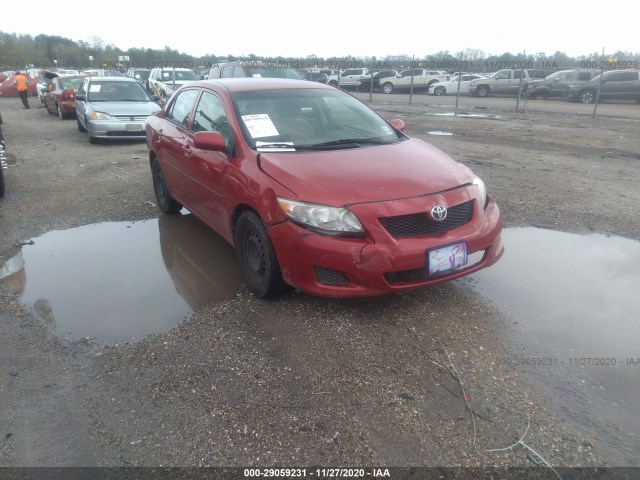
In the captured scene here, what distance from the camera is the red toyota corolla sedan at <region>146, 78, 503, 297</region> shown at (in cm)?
325

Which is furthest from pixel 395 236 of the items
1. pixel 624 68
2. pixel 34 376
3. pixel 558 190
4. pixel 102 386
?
pixel 624 68

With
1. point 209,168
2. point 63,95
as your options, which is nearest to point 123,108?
point 63,95

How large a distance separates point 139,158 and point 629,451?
927 centimetres

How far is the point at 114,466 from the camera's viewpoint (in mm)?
2320

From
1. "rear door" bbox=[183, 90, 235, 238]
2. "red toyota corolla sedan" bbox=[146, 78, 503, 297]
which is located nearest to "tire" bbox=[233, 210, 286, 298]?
"red toyota corolla sedan" bbox=[146, 78, 503, 297]

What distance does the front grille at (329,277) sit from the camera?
10.8 feet

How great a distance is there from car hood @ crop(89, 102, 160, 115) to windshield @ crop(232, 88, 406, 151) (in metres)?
7.83

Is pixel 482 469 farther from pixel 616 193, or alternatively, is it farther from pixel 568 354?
pixel 616 193

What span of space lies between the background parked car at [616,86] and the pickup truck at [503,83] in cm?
377

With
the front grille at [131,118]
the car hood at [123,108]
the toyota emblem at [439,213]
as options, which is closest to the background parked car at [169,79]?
the car hood at [123,108]

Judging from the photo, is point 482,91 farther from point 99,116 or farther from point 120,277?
point 120,277

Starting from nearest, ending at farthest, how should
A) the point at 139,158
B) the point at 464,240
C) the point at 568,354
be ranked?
the point at 568,354, the point at 464,240, the point at 139,158

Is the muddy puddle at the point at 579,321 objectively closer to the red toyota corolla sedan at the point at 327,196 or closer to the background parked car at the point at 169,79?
the red toyota corolla sedan at the point at 327,196

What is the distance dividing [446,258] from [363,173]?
86 centimetres
